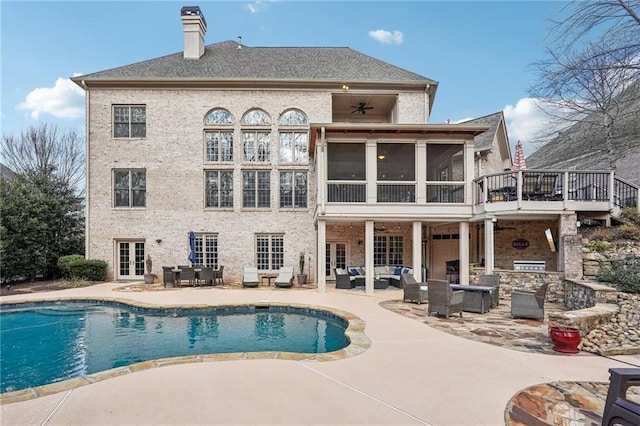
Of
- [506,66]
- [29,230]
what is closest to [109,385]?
[29,230]

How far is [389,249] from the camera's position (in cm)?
1528

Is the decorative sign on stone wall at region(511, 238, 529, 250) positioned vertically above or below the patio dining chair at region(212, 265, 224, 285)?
above

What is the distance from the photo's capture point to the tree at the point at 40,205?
14.6 m

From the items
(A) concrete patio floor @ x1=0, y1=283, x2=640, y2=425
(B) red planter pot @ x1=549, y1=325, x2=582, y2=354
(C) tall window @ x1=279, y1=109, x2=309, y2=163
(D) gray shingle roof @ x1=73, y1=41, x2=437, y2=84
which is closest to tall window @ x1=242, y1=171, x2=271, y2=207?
(C) tall window @ x1=279, y1=109, x2=309, y2=163

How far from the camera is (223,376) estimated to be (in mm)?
4422

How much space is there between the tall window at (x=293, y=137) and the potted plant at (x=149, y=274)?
7.87 meters

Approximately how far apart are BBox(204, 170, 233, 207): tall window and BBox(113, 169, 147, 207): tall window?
301 centimetres

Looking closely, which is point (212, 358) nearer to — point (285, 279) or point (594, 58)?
point (285, 279)

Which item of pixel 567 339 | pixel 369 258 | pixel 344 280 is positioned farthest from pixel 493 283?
pixel 344 280

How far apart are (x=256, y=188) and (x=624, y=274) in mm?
13281

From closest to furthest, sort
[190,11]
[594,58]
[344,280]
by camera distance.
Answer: [594,58] < [344,280] < [190,11]

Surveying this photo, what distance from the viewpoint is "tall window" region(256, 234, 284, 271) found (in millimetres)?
15094

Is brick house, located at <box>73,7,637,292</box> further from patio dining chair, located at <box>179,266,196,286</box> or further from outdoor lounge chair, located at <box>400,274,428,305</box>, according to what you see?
outdoor lounge chair, located at <box>400,274,428,305</box>

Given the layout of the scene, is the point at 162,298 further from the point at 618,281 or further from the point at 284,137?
the point at 618,281
